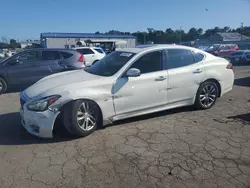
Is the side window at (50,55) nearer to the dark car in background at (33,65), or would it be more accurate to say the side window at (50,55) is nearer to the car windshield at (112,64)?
the dark car in background at (33,65)

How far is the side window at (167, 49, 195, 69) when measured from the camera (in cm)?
492

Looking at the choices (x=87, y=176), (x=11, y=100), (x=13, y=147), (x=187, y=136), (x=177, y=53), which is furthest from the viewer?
(x=11, y=100)

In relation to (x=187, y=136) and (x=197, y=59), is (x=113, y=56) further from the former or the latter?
(x=187, y=136)

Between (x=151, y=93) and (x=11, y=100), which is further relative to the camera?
(x=11, y=100)

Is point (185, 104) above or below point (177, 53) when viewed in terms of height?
below

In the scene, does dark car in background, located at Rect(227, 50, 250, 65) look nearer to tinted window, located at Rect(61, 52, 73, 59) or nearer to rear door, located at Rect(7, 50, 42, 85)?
tinted window, located at Rect(61, 52, 73, 59)

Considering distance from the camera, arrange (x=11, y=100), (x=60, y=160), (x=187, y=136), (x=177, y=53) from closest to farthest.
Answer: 1. (x=60, y=160)
2. (x=187, y=136)
3. (x=177, y=53)
4. (x=11, y=100)

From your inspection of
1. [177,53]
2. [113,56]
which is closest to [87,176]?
[113,56]

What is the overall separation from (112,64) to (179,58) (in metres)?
1.50

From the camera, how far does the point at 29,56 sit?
8.67 m

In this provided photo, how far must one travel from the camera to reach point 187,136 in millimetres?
4027

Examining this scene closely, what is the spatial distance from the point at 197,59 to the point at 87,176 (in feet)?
12.0

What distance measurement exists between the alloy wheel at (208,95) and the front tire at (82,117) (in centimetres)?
257

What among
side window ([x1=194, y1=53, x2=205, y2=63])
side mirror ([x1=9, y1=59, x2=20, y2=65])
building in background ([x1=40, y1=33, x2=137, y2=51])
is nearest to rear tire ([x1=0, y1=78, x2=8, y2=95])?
side mirror ([x1=9, y1=59, x2=20, y2=65])
